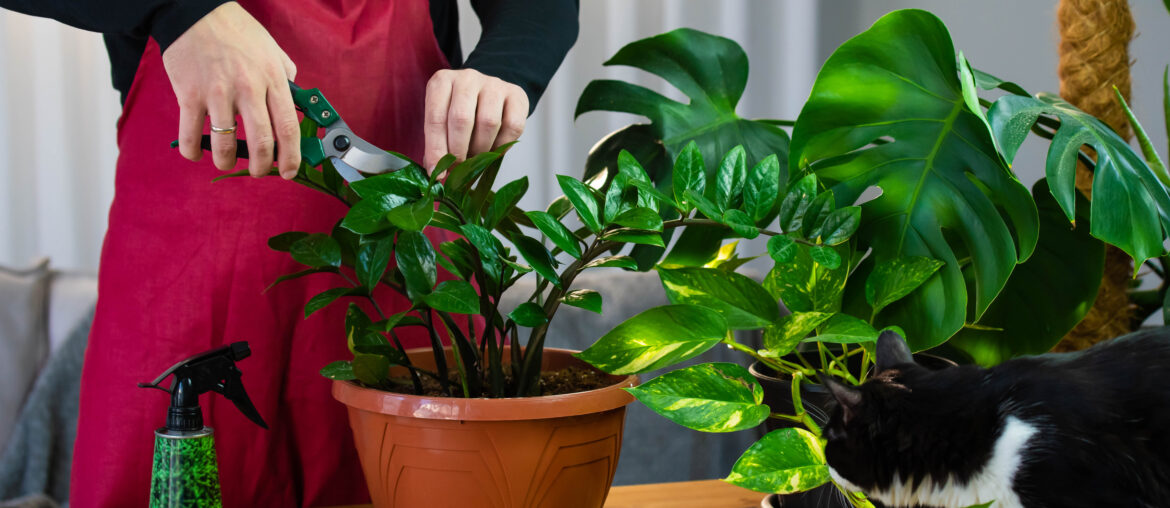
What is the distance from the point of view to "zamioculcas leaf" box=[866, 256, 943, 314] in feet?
1.71

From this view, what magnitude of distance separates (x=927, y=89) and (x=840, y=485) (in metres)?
0.27

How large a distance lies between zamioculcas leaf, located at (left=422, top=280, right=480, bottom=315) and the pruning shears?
0.09m

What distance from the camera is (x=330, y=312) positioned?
727mm

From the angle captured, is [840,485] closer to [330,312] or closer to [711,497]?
[711,497]

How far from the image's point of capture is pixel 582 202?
1.65ft

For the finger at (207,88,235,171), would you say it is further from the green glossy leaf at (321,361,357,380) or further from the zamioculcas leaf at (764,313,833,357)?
the zamioculcas leaf at (764,313,833,357)

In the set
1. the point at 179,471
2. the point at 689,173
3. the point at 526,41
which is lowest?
the point at 179,471

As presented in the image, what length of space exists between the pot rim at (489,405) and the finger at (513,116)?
224mm

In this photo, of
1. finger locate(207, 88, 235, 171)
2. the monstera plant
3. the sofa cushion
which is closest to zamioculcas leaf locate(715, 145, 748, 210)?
the monstera plant

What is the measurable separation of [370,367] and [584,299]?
6.1 inches

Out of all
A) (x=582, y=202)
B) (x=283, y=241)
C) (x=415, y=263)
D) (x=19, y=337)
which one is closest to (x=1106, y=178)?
(x=582, y=202)

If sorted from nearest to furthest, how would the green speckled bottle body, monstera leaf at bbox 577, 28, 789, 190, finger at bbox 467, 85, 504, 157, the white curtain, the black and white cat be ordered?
the black and white cat
the green speckled bottle body
finger at bbox 467, 85, 504, 157
monstera leaf at bbox 577, 28, 789, 190
the white curtain

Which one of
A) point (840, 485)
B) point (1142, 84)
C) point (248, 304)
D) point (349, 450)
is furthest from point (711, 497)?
point (1142, 84)

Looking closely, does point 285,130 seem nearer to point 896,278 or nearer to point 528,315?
point 528,315
